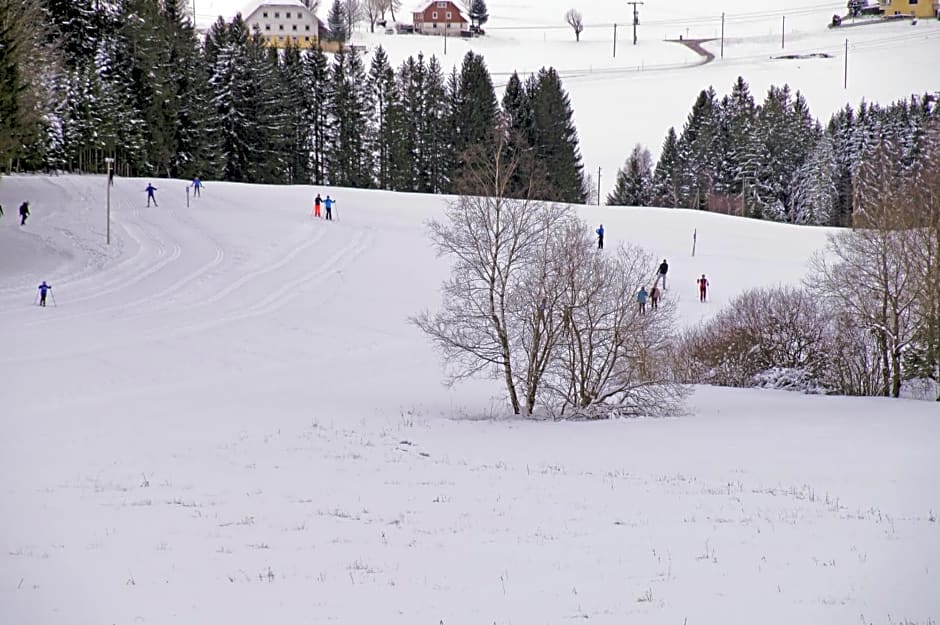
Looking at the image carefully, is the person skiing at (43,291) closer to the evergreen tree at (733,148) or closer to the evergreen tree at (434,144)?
the evergreen tree at (434,144)

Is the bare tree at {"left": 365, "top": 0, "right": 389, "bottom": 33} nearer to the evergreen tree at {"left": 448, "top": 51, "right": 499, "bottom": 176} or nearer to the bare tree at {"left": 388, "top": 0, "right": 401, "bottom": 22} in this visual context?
the bare tree at {"left": 388, "top": 0, "right": 401, "bottom": 22}

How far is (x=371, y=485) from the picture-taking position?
1503cm

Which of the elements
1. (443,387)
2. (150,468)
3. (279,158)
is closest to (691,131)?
(279,158)

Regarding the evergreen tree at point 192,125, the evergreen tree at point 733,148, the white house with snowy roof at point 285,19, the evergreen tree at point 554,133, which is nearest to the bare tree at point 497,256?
the evergreen tree at point 192,125

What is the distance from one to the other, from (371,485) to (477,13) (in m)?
158

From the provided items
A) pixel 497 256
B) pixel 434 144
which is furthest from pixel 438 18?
pixel 497 256

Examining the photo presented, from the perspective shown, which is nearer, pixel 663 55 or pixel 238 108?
pixel 238 108

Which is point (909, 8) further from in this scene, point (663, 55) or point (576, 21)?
point (576, 21)

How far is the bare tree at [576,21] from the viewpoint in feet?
551

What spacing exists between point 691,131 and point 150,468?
85.9m

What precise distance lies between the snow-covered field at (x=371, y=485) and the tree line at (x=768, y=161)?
157 feet

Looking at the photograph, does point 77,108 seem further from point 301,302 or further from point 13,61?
point 301,302

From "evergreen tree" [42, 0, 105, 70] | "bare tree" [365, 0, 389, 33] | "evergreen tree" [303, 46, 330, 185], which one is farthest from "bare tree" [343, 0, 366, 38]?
"evergreen tree" [42, 0, 105, 70]

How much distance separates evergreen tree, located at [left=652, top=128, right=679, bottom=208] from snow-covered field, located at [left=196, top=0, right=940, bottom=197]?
21.0 meters
